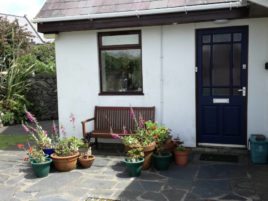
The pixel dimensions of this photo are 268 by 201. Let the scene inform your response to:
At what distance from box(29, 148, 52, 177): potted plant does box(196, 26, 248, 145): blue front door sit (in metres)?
3.59

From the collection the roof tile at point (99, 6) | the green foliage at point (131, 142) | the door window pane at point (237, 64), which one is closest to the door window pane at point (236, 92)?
the door window pane at point (237, 64)

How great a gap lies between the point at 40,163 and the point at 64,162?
486 mm

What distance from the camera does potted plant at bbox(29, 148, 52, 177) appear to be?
6395 millimetres

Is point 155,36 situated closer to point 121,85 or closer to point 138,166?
point 121,85

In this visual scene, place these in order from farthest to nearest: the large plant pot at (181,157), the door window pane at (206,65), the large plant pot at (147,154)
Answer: the door window pane at (206,65), the large plant pot at (181,157), the large plant pot at (147,154)

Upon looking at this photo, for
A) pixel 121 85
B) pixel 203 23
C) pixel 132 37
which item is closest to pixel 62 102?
pixel 121 85

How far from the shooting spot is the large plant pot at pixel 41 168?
6.39 meters

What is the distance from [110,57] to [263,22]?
3725 mm

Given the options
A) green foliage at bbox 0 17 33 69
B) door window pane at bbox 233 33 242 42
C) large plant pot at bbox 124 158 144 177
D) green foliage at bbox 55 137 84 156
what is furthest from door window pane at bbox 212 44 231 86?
green foliage at bbox 0 17 33 69

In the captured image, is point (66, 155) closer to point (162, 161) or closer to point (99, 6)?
point (162, 161)

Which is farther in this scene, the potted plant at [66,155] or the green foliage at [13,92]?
the green foliage at [13,92]

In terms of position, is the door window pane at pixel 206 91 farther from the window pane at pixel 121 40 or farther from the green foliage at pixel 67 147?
the green foliage at pixel 67 147

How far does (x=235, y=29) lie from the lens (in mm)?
7445

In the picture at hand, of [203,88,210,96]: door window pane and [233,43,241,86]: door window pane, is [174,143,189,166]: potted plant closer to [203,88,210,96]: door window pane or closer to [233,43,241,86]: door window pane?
[203,88,210,96]: door window pane
